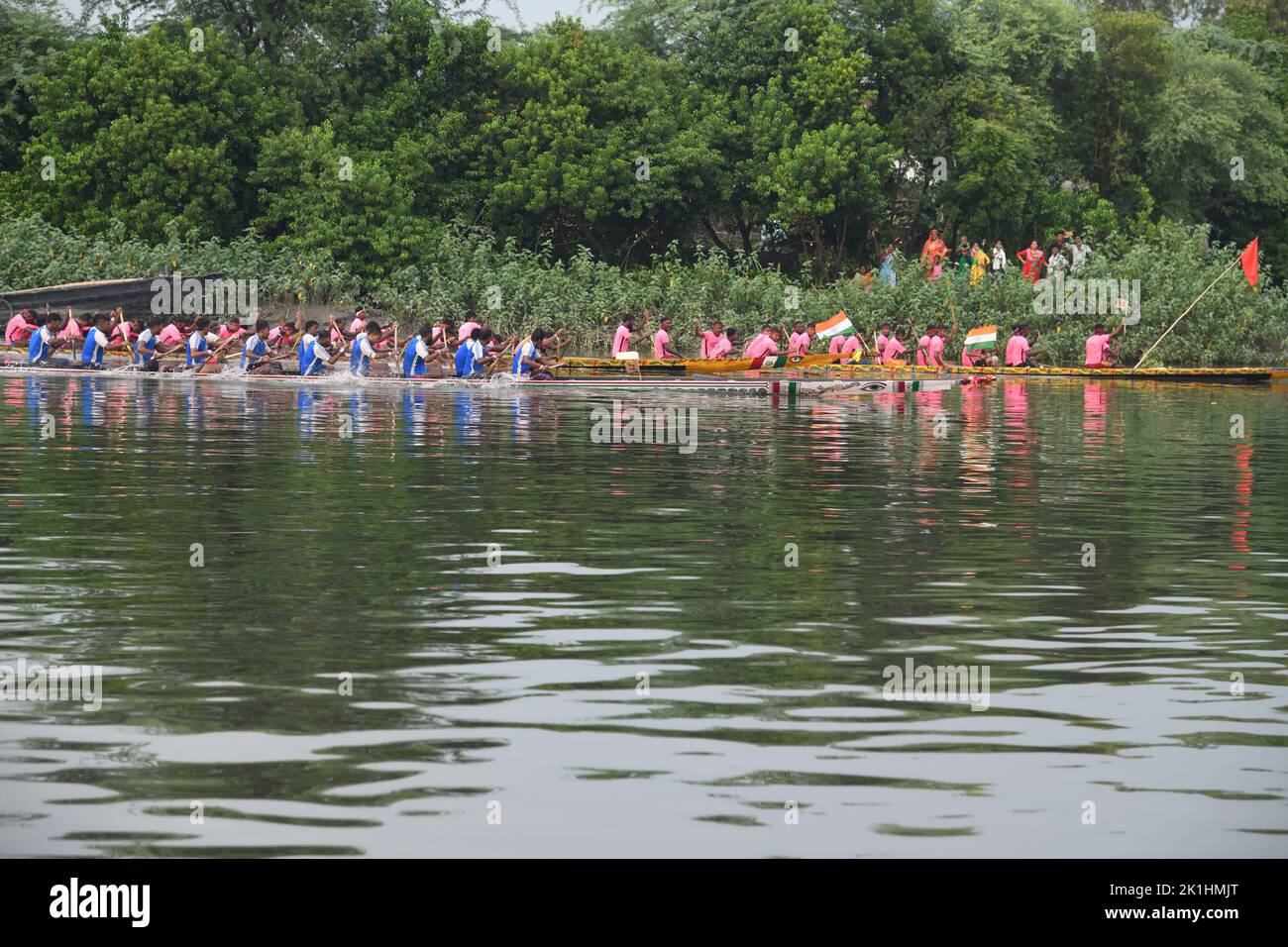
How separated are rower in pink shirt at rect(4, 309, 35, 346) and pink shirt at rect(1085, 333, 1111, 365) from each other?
2365 cm

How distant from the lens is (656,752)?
9.21 metres

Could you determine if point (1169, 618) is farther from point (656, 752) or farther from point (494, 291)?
point (494, 291)

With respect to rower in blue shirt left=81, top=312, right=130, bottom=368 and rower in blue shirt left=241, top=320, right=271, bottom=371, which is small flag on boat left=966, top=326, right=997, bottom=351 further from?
rower in blue shirt left=81, top=312, right=130, bottom=368

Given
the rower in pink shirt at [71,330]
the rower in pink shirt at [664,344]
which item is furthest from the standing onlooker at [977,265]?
the rower in pink shirt at [71,330]

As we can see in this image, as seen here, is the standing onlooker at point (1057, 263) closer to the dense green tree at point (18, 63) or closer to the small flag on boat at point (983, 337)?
the small flag on boat at point (983, 337)

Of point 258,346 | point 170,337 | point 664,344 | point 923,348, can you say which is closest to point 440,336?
point 258,346

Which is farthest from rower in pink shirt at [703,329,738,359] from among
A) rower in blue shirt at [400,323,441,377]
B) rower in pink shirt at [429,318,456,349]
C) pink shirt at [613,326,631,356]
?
rower in blue shirt at [400,323,441,377]

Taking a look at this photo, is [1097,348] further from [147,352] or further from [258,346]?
[147,352]

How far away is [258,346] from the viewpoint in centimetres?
3947

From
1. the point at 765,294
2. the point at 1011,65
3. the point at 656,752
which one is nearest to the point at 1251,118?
the point at 1011,65

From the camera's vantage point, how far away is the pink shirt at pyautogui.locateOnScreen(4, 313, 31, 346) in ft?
138

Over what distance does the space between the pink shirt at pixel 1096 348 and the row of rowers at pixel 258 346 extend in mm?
12198

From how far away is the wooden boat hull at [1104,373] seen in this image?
128 feet

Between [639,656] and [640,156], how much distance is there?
43.8 meters
